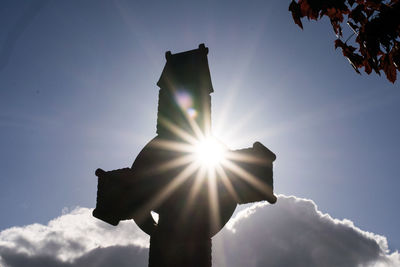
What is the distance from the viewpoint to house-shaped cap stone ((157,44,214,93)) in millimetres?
4762

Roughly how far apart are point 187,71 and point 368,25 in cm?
211

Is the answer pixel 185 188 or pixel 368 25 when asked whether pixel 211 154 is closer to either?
pixel 185 188

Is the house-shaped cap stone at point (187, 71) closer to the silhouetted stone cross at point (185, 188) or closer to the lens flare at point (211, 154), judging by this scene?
the silhouetted stone cross at point (185, 188)

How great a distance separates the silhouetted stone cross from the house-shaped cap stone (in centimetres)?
38

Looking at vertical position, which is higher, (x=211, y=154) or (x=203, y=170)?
(x=211, y=154)

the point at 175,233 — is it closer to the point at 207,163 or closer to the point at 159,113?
the point at 207,163

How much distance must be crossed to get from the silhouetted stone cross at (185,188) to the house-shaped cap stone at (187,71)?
1.23 feet

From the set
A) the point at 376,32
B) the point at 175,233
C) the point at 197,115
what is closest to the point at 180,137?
the point at 197,115

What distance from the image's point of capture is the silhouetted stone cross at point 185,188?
156 inches

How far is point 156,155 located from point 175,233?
0.88 meters

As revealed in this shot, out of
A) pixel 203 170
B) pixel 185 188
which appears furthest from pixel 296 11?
pixel 185 188

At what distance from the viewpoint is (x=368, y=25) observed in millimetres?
3674

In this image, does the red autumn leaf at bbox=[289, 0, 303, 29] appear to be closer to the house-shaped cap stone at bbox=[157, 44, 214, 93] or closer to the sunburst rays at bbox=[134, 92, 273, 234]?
the house-shaped cap stone at bbox=[157, 44, 214, 93]

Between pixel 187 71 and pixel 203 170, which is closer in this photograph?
pixel 203 170
